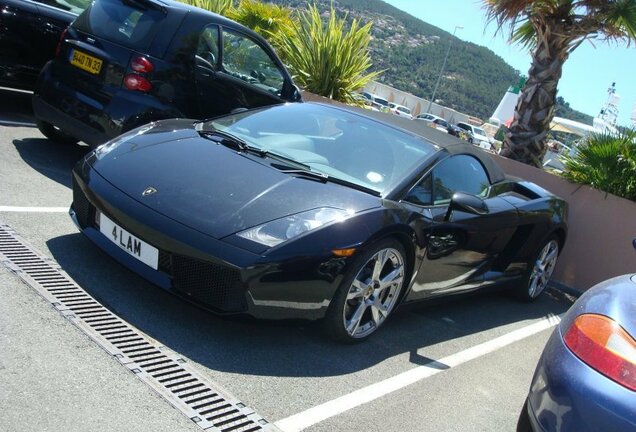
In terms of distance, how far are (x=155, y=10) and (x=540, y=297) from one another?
4.58 meters

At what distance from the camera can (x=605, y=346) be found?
7.88 ft

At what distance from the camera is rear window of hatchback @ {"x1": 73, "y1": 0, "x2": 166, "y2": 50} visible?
19.3 ft

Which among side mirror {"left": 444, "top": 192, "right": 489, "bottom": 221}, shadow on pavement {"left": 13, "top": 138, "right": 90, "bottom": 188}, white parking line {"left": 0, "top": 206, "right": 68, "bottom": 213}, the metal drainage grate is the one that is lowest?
shadow on pavement {"left": 13, "top": 138, "right": 90, "bottom": 188}

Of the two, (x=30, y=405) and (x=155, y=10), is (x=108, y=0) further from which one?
(x=30, y=405)

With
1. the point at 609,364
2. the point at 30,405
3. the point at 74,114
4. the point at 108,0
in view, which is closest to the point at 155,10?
the point at 108,0

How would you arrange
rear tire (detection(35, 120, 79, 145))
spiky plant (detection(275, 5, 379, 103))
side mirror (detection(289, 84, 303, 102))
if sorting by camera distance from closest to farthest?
rear tire (detection(35, 120, 79, 145)) < side mirror (detection(289, 84, 303, 102)) < spiky plant (detection(275, 5, 379, 103))


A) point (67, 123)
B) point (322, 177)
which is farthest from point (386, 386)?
point (67, 123)

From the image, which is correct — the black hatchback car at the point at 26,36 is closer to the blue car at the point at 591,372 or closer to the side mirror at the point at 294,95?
the side mirror at the point at 294,95

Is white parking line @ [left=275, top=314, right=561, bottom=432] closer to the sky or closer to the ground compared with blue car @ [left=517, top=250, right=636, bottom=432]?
closer to the ground

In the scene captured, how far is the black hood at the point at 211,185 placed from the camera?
3.46 m

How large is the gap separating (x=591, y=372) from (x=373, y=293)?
164 cm

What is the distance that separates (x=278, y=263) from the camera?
3273mm

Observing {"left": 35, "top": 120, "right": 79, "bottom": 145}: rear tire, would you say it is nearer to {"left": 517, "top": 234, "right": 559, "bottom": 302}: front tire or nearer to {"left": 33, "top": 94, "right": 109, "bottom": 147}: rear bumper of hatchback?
{"left": 33, "top": 94, "right": 109, "bottom": 147}: rear bumper of hatchback

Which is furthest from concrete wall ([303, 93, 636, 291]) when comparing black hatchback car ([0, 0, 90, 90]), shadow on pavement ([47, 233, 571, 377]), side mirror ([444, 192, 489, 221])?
black hatchback car ([0, 0, 90, 90])
